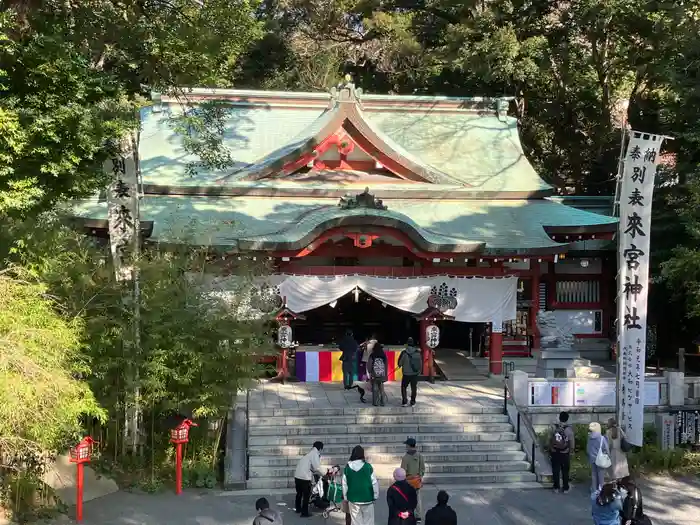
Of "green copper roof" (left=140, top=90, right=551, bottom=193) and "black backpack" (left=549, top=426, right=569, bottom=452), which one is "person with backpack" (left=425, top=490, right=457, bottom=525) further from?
"green copper roof" (left=140, top=90, right=551, bottom=193)

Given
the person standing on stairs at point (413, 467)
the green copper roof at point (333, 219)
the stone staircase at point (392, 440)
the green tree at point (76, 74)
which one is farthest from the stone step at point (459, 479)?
the green tree at point (76, 74)

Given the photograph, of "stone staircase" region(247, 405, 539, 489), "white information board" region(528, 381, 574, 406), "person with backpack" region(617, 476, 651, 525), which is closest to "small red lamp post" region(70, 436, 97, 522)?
"stone staircase" region(247, 405, 539, 489)

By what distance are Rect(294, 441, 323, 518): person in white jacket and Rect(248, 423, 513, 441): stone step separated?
2.54 metres

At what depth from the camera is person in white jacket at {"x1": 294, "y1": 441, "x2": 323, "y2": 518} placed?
10.7m

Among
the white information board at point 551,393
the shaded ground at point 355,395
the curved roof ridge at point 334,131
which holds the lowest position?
the shaded ground at point 355,395

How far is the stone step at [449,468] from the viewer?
12430 millimetres

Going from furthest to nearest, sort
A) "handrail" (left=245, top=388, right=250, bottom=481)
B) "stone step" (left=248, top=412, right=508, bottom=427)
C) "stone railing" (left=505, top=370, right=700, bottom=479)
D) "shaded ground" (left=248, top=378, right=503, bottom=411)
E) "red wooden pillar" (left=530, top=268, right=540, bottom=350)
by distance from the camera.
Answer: "red wooden pillar" (left=530, top=268, right=540, bottom=350), "shaded ground" (left=248, top=378, right=503, bottom=411), "stone railing" (left=505, top=370, right=700, bottom=479), "stone step" (left=248, top=412, right=508, bottom=427), "handrail" (left=245, top=388, right=250, bottom=481)

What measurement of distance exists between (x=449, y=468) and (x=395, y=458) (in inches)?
39.2

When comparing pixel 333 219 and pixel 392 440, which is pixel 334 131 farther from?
pixel 392 440

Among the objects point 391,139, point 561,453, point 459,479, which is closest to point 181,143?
point 391,139

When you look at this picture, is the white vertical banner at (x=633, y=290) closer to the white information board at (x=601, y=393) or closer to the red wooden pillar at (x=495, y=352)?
the white information board at (x=601, y=393)

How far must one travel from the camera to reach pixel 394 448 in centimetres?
1323

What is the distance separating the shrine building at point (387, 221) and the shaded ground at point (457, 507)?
4950 mm

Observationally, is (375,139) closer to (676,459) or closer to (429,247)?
(429,247)
